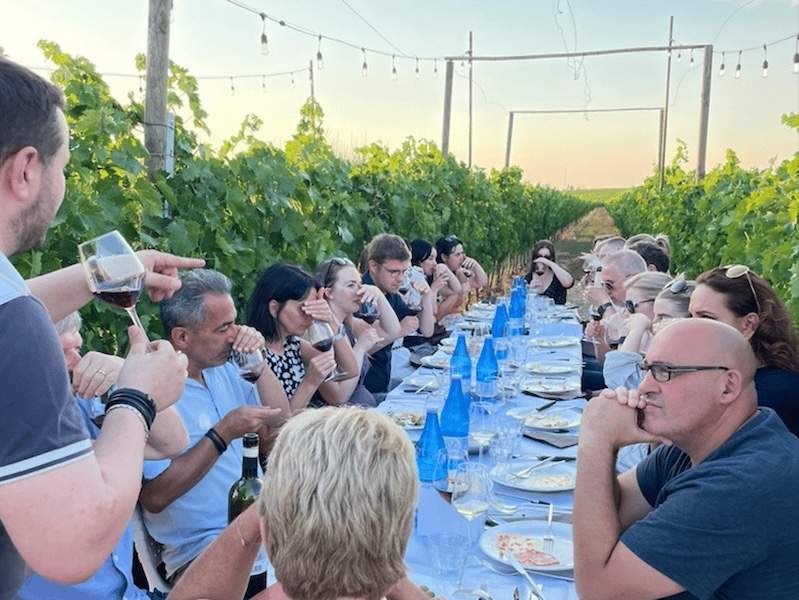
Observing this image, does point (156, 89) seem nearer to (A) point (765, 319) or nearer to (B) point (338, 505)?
(A) point (765, 319)

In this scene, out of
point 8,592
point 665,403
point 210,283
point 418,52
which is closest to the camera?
point 8,592

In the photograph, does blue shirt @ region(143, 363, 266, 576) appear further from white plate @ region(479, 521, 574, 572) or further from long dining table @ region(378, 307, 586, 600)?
white plate @ region(479, 521, 574, 572)

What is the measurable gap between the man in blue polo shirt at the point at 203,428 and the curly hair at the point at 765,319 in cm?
173

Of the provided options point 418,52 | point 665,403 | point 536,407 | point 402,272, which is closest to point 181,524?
point 665,403

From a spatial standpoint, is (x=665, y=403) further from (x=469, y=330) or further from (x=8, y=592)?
(x=469, y=330)

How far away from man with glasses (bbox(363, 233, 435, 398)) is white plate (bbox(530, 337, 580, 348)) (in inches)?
36.4

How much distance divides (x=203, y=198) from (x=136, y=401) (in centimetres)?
321

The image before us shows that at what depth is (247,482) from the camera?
2014 millimetres

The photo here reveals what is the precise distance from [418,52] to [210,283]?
38.9ft

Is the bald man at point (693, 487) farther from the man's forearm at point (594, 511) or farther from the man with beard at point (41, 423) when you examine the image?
the man with beard at point (41, 423)

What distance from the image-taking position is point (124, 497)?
118 centimetres

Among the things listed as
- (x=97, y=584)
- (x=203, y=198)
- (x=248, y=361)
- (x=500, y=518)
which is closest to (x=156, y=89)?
(x=203, y=198)

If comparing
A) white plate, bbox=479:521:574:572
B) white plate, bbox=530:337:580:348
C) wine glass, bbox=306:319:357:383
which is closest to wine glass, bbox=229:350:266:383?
wine glass, bbox=306:319:357:383

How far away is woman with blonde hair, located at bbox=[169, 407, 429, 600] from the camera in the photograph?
1198 mm
